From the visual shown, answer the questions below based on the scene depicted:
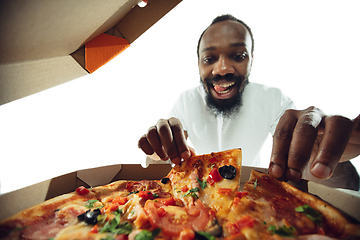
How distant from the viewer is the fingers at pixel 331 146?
1.14m

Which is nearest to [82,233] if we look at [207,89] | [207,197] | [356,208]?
[207,197]

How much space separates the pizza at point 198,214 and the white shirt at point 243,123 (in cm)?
212

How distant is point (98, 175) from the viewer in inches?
78.4

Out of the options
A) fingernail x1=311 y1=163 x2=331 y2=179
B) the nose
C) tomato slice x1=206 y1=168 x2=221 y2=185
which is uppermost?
the nose

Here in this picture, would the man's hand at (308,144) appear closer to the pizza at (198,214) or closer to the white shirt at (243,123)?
the pizza at (198,214)

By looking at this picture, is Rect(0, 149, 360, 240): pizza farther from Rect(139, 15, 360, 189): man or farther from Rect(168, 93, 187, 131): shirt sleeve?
Rect(168, 93, 187, 131): shirt sleeve

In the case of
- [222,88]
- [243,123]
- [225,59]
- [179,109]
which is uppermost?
[225,59]

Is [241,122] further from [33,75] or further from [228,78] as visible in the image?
[33,75]

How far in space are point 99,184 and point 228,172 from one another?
50.3 inches

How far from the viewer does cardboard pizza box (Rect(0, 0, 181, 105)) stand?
90cm

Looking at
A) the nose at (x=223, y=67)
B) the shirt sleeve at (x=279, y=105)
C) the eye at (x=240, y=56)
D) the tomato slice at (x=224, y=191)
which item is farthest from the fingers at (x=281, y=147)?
the shirt sleeve at (x=279, y=105)

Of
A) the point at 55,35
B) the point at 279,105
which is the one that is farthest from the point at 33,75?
the point at 279,105

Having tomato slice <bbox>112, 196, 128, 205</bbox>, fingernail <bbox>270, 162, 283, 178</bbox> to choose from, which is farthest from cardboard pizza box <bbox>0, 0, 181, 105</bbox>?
fingernail <bbox>270, 162, 283, 178</bbox>

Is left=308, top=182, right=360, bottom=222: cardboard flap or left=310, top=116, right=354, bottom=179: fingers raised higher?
left=310, top=116, right=354, bottom=179: fingers
